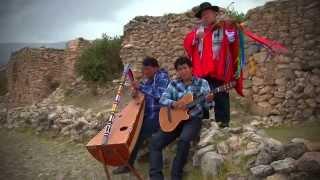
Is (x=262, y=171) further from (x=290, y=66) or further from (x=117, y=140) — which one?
(x=290, y=66)

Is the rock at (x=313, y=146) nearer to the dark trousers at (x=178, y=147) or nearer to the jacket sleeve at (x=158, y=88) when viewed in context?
the dark trousers at (x=178, y=147)

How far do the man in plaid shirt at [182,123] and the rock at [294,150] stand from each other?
0.92 metres

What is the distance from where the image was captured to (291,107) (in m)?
9.45

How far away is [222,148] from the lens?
4996 millimetres

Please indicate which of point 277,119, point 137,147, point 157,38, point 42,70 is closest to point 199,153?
point 137,147

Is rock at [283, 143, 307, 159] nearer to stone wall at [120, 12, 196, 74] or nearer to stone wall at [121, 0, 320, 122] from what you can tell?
stone wall at [121, 0, 320, 122]

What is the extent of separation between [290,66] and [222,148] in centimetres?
502

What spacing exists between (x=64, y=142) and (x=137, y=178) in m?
2.52

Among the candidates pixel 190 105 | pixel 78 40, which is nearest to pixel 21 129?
pixel 190 105

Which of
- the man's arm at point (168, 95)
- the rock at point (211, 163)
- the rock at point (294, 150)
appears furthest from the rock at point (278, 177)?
the man's arm at point (168, 95)

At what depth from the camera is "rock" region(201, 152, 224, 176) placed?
477 cm

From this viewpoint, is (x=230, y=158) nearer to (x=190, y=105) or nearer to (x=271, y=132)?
(x=190, y=105)

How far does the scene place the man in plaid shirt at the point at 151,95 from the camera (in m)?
5.56

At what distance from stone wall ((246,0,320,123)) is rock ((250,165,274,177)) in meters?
5.21
